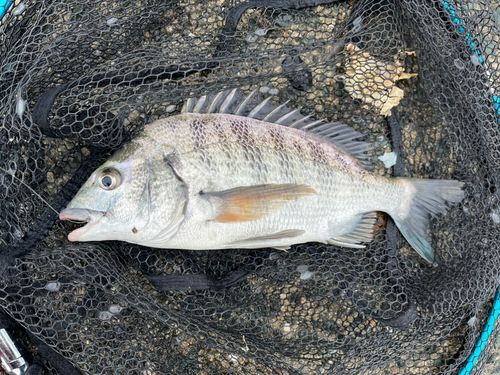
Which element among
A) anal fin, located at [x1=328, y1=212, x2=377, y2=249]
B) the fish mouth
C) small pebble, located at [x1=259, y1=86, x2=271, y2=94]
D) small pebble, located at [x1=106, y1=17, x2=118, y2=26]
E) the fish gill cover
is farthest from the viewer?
small pebble, located at [x1=259, y1=86, x2=271, y2=94]

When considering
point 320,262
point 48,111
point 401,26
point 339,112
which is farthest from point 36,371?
point 401,26

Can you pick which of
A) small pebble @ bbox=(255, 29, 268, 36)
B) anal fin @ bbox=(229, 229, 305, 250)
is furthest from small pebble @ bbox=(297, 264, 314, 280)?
small pebble @ bbox=(255, 29, 268, 36)

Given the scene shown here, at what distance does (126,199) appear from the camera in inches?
67.1

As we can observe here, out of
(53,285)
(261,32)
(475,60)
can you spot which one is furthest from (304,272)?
(475,60)

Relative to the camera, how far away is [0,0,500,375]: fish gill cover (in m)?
1.84

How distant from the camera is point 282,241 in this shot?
1963mm

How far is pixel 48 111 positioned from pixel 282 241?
51.8 inches

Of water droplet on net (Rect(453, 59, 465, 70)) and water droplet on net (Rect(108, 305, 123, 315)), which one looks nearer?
water droplet on net (Rect(108, 305, 123, 315))

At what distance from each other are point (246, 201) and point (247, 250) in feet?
1.56

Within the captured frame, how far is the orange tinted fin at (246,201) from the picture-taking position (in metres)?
1.77

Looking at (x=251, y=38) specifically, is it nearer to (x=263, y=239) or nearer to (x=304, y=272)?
(x=263, y=239)

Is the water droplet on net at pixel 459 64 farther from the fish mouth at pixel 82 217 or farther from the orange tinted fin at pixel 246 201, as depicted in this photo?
the fish mouth at pixel 82 217

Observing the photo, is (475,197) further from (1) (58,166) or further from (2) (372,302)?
(1) (58,166)

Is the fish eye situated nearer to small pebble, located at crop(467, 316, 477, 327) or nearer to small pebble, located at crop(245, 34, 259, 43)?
small pebble, located at crop(245, 34, 259, 43)
